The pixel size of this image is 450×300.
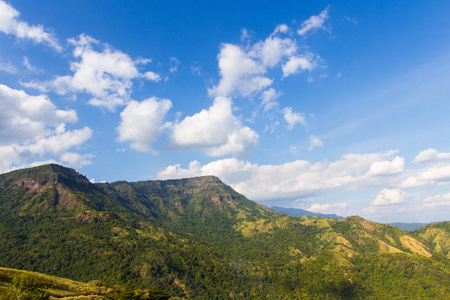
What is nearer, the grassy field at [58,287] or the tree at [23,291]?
the tree at [23,291]

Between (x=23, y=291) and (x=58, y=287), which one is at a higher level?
(x=23, y=291)

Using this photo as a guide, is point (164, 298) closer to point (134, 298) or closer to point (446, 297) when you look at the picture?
point (134, 298)

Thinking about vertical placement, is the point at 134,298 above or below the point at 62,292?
above

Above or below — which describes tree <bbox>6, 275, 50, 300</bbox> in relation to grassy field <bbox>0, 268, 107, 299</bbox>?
above

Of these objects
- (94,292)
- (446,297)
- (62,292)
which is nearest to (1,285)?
(62,292)

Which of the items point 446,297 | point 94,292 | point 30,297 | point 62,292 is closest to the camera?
point 30,297

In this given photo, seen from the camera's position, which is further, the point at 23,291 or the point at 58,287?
the point at 58,287

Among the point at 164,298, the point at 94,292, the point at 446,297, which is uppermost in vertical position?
the point at 164,298

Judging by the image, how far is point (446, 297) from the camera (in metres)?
193

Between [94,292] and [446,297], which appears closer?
[94,292]

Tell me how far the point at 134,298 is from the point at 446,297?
253512 millimetres

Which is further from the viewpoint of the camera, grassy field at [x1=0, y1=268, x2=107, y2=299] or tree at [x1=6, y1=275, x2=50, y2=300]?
grassy field at [x1=0, y1=268, x2=107, y2=299]

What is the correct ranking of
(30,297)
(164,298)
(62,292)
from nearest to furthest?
(30,297)
(164,298)
(62,292)

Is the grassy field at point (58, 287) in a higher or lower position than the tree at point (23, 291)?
lower
